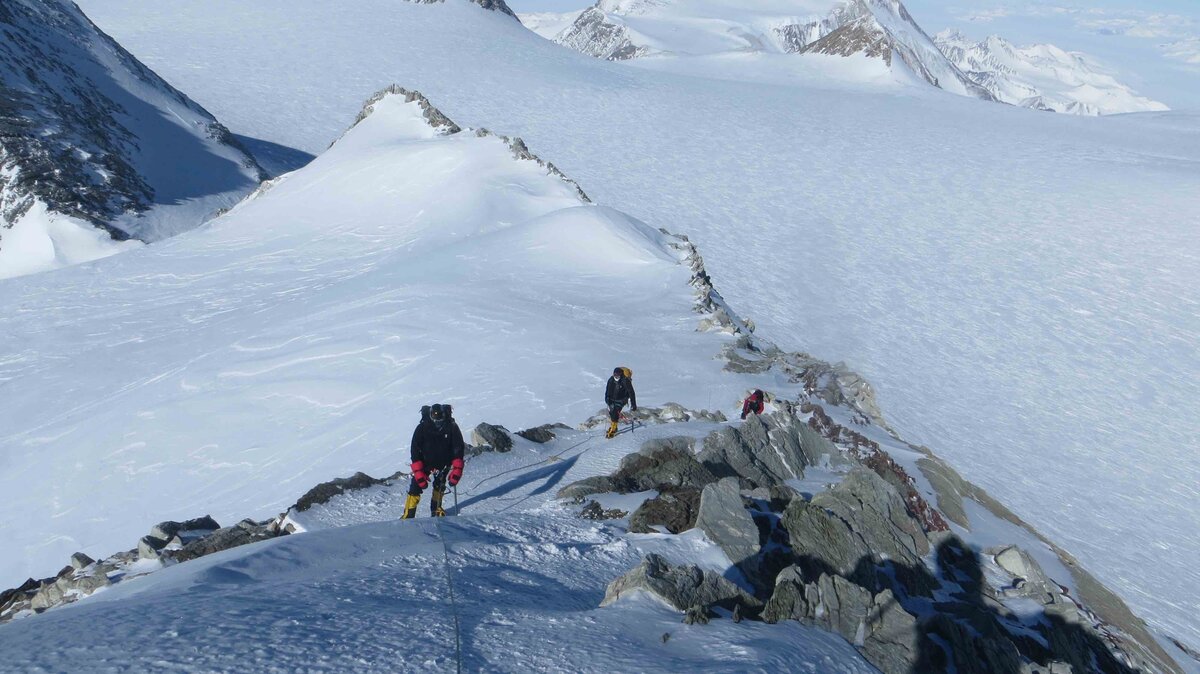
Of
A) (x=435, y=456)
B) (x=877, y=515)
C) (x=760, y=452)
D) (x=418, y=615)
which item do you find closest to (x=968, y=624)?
(x=877, y=515)

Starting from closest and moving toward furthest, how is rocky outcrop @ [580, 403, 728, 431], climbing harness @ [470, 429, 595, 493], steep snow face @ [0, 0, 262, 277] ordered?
climbing harness @ [470, 429, 595, 493], rocky outcrop @ [580, 403, 728, 431], steep snow face @ [0, 0, 262, 277]

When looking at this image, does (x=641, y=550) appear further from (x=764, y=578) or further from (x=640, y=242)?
(x=640, y=242)

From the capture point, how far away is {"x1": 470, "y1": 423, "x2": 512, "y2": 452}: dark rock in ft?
39.2

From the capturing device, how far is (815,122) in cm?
6012

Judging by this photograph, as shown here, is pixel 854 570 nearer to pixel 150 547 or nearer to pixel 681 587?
pixel 681 587

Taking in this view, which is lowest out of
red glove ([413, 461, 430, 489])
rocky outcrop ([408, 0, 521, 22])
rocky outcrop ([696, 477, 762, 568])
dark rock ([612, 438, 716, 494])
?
dark rock ([612, 438, 716, 494])

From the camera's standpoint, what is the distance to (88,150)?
34094 mm

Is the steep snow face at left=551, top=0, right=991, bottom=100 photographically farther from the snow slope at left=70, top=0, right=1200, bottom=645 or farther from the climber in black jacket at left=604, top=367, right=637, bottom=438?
the climber in black jacket at left=604, top=367, right=637, bottom=438

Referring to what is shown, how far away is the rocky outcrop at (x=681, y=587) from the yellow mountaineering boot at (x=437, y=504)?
2974mm

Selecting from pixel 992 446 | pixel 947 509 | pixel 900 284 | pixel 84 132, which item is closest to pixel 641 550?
pixel 947 509

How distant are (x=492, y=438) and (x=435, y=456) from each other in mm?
2362

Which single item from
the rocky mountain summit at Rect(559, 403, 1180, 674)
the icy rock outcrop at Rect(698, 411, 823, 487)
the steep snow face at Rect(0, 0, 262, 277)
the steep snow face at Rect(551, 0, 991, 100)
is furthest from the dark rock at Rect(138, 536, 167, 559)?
the steep snow face at Rect(551, 0, 991, 100)

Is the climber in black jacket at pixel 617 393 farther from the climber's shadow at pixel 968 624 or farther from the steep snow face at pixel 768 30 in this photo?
the steep snow face at pixel 768 30

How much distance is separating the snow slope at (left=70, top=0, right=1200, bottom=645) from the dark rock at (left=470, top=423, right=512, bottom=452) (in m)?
5.12
